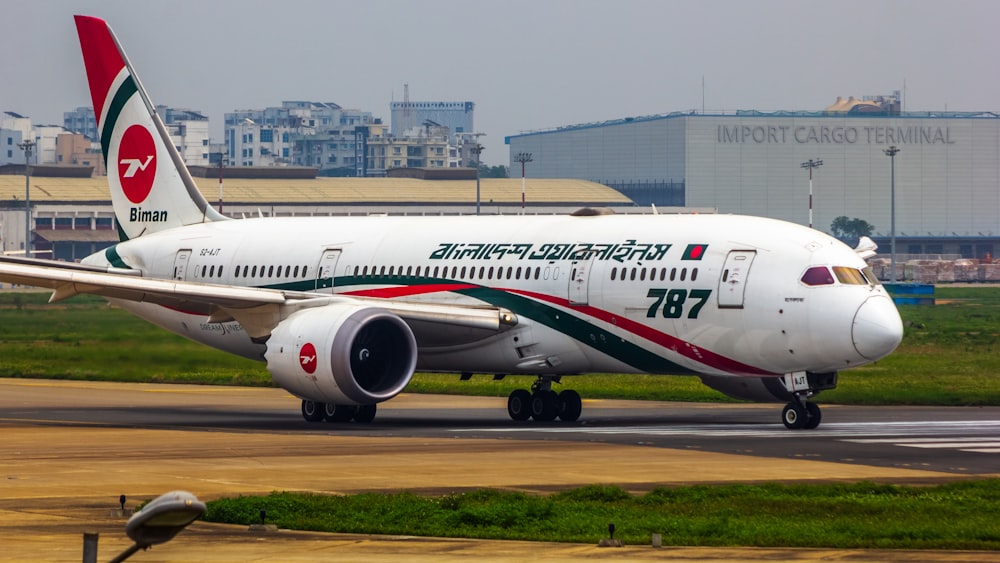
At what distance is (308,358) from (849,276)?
1152 cm

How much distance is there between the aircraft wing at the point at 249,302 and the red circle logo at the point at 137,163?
27.6 ft

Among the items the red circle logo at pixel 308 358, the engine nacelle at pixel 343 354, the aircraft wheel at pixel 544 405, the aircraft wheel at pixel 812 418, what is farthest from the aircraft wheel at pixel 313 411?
the aircraft wheel at pixel 812 418

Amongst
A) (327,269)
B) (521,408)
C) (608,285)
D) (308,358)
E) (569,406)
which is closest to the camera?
(308,358)

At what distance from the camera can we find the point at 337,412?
38.7 meters

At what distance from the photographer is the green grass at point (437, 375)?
4481cm

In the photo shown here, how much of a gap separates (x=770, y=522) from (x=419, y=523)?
4.21m

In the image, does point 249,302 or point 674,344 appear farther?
point 249,302

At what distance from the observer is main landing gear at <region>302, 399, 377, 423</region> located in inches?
1522

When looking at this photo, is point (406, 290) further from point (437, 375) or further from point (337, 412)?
point (437, 375)

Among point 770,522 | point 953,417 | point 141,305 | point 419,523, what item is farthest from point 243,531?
point 141,305

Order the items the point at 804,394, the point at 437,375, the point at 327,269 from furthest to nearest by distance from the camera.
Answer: the point at 437,375
the point at 327,269
the point at 804,394

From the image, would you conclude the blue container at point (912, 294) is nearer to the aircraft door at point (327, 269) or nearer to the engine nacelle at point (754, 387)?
the aircraft door at point (327, 269)

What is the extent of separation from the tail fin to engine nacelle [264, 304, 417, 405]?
11.1 metres

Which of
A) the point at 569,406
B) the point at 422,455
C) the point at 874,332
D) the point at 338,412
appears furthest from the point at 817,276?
the point at 338,412
